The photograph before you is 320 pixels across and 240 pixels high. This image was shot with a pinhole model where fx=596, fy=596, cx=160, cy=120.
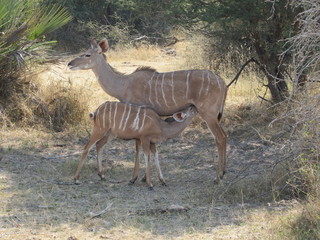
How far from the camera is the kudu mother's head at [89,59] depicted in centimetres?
724

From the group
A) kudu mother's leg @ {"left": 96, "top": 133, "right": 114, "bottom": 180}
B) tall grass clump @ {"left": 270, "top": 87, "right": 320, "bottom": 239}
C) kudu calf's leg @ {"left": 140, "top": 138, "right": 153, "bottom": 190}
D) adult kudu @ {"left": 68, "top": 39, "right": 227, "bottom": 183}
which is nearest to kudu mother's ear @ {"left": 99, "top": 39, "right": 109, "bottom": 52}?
adult kudu @ {"left": 68, "top": 39, "right": 227, "bottom": 183}

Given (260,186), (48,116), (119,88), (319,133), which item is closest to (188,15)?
(119,88)

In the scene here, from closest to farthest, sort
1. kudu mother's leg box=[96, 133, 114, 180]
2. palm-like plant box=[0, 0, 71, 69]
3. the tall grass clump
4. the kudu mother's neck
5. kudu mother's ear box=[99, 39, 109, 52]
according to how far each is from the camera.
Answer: the tall grass clump < kudu mother's leg box=[96, 133, 114, 180] < the kudu mother's neck < kudu mother's ear box=[99, 39, 109, 52] < palm-like plant box=[0, 0, 71, 69]

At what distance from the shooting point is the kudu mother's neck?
7.14m

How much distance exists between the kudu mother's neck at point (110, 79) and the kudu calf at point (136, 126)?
1.62 ft

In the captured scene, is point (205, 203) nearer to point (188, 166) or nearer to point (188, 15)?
point (188, 166)

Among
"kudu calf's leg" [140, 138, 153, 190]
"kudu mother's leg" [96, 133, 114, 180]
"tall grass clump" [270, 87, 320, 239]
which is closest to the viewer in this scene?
"tall grass clump" [270, 87, 320, 239]

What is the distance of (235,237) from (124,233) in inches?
35.4

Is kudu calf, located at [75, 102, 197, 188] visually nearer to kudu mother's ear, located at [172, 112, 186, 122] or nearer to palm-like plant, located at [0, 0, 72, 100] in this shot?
kudu mother's ear, located at [172, 112, 186, 122]

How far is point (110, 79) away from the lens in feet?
23.8

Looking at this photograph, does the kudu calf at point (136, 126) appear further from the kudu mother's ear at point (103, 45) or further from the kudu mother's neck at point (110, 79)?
the kudu mother's ear at point (103, 45)

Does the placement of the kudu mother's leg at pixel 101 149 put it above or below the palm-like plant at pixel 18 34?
below

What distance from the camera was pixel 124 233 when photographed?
16.0 ft

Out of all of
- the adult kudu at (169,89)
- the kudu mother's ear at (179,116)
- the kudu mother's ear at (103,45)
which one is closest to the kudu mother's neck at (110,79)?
the adult kudu at (169,89)
